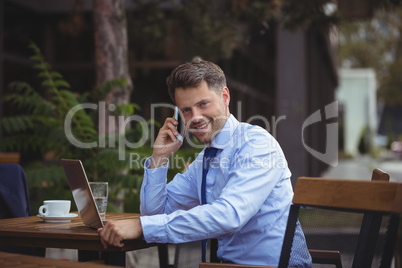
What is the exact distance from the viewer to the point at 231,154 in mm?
2898

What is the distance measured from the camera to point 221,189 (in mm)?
2930

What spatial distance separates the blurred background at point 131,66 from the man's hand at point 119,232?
230cm

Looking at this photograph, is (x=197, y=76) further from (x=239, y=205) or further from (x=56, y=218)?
(x=56, y=218)

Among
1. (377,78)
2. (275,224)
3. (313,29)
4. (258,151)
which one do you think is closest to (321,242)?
(275,224)

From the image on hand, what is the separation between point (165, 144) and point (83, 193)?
58 centimetres

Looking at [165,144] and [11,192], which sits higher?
[165,144]

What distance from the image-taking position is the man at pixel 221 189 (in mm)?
2568

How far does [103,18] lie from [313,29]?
2.91m

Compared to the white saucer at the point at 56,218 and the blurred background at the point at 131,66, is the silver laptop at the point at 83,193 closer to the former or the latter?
the white saucer at the point at 56,218

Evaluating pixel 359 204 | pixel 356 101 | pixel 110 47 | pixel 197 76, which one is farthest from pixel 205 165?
pixel 356 101

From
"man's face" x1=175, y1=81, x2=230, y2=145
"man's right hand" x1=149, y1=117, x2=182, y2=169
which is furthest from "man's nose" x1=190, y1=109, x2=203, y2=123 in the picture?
"man's right hand" x1=149, y1=117, x2=182, y2=169

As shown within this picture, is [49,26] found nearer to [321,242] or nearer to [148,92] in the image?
[148,92]

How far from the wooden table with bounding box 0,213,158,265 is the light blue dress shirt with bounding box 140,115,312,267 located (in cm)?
23

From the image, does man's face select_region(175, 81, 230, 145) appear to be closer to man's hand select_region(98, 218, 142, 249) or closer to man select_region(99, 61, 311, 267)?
man select_region(99, 61, 311, 267)
